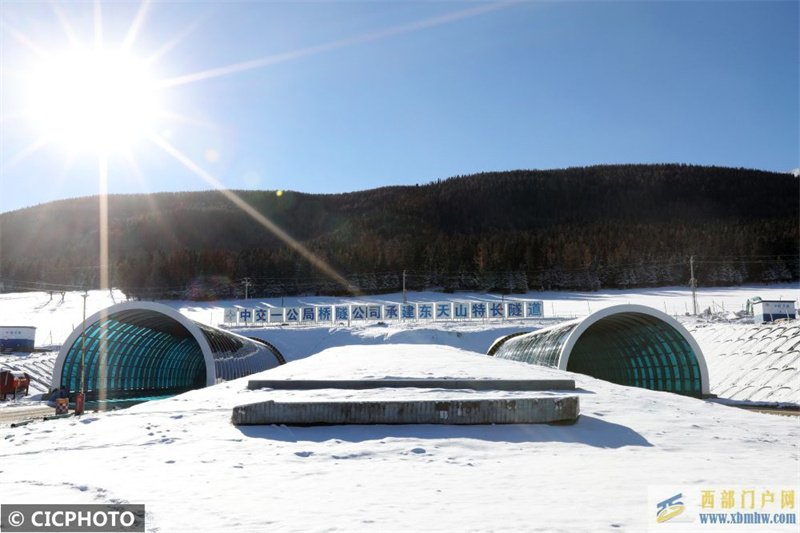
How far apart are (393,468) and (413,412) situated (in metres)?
2.18

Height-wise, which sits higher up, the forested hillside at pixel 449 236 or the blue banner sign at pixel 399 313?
the forested hillside at pixel 449 236

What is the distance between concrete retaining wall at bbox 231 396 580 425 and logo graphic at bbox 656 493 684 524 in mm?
3203

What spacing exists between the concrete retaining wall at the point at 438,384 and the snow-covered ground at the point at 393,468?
150 cm

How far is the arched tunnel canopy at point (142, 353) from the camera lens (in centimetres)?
2338

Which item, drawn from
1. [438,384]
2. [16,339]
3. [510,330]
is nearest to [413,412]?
[438,384]

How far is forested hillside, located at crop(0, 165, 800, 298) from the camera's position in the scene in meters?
A: 79.4

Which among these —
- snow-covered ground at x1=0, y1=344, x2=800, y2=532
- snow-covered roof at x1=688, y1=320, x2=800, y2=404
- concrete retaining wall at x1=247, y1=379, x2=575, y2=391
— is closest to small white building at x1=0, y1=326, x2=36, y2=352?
snow-covered ground at x1=0, y1=344, x2=800, y2=532

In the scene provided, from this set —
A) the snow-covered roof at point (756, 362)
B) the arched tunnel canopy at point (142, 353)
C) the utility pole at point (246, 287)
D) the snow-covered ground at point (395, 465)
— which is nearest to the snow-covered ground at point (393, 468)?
the snow-covered ground at point (395, 465)

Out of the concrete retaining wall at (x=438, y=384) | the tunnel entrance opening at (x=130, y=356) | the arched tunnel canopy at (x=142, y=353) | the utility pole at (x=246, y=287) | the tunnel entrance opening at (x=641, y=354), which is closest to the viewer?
the concrete retaining wall at (x=438, y=384)

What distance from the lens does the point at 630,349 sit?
27375 millimetres

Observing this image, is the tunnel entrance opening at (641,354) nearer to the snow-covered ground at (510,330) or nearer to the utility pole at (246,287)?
the snow-covered ground at (510,330)

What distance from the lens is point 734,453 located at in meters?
6.40

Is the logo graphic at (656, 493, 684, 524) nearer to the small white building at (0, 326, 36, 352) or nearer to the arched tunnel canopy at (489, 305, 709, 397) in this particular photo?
the arched tunnel canopy at (489, 305, 709, 397)

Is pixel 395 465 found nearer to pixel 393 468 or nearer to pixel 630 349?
pixel 393 468
